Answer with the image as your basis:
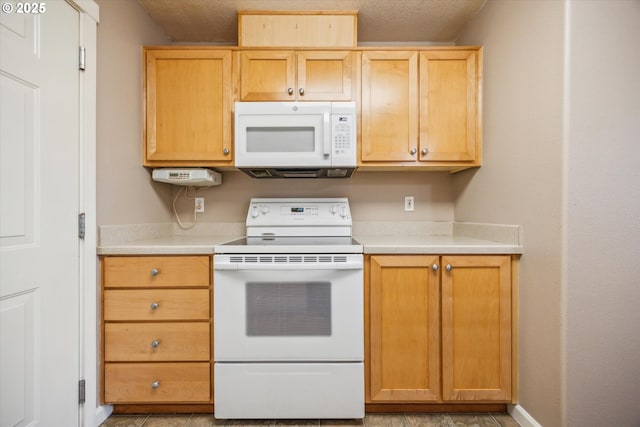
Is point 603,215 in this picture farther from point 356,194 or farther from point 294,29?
point 294,29

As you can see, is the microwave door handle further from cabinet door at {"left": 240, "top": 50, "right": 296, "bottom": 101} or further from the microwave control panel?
cabinet door at {"left": 240, "top": 50, "right": 296, "bottom": 101}

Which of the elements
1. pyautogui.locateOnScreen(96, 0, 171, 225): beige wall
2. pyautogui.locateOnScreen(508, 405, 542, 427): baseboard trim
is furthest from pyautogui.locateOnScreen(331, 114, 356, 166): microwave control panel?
pyautogui.locateOnScreen(508, 405, 542, 427): baseboard trim

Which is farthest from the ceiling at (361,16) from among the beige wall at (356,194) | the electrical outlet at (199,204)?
the electrical outlet at (199,204)

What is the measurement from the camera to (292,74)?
6.22ft

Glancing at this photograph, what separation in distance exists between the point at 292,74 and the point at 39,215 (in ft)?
4.84

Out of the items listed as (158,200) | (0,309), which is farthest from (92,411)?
(158,200)

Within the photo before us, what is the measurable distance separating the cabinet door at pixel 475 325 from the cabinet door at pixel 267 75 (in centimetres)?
139

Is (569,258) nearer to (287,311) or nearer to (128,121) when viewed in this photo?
(287,311)

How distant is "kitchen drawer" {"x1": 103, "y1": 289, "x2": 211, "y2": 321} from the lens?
5.14 ft

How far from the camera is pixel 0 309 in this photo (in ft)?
3.65

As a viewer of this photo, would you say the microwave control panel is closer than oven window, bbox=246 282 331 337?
No

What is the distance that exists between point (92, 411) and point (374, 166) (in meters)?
2.02

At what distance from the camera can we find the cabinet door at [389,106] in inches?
75.2

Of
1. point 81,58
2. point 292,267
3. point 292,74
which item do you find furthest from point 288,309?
point 81,58
